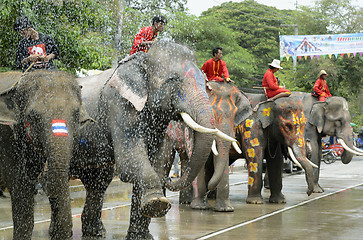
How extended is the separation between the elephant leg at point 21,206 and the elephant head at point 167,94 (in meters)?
1.49

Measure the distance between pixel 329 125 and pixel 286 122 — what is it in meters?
3.65

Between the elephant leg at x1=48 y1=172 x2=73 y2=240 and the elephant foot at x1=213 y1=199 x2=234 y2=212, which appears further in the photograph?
the elephant foot at x1=213 y1=199 x2=234 y2=212

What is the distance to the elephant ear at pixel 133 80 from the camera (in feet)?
22.8

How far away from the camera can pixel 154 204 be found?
20.5 ft

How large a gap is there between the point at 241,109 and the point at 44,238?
4631 mm

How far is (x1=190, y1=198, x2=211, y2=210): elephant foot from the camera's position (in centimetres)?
1112

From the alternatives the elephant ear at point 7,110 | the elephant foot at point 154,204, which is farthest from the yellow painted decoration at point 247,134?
the elephant ear at point 7,110

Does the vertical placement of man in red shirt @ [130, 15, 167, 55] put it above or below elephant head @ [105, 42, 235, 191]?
above

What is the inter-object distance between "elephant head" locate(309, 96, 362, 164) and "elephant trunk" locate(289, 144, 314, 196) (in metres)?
3.43

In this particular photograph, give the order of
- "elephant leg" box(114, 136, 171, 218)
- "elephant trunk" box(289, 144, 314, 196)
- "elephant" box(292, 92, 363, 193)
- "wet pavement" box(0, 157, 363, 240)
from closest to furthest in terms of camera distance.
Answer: "elephant leg" box(114, 136, 171, 218), "wet pavement" box(0, 157, 363, 240), "elephant trunk" box(289, 144, 314, 196), "elephant" box(292, 92, 363, 193)

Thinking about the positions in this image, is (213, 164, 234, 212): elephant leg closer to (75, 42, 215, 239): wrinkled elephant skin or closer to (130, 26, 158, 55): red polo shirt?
(75, 42, 215, 239): wrinkled elephant skin

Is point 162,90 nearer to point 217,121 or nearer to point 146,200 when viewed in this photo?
point 146,200

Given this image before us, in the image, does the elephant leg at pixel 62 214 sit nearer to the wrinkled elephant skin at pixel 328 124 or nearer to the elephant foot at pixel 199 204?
the elephant foot at pixel 199 204

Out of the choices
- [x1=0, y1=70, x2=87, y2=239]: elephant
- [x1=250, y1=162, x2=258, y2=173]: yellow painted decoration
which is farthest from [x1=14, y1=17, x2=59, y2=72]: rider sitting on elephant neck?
[x1=250, y1=162, x2=258, y2=173]: yellow painted decoration
